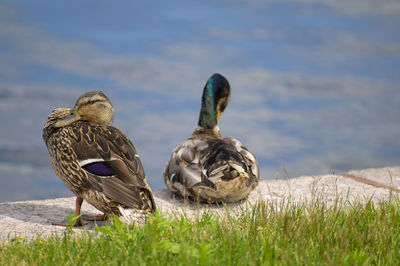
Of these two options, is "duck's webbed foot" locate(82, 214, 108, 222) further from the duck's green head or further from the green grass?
the duck's green head

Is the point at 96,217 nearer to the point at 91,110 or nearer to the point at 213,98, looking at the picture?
the point at 91,110

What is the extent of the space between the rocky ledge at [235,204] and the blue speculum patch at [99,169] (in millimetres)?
750

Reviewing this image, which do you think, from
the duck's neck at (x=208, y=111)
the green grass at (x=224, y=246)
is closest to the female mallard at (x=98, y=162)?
the green grass at (x=224, y=246)

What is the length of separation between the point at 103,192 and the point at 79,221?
0.97 m

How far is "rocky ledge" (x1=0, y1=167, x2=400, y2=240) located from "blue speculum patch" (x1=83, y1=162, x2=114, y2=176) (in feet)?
2.46

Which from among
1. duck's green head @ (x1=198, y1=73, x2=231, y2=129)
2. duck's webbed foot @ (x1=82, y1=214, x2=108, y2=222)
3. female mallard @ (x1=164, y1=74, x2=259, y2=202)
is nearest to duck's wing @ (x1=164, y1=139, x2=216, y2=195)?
female mallard @ (x1=164, y1=74, x2=259, y2=202)

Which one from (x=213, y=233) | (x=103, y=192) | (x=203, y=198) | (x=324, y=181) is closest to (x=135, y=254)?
(x=213, y=233)

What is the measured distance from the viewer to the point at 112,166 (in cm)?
609

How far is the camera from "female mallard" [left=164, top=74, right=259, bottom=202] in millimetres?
7863

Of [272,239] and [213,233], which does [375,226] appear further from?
[213,233]

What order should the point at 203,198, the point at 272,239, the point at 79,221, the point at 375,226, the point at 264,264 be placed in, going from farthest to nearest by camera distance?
the point at 203,198 < the point at 79,221 < the point at 375,226 < the point at 272,239 < the point at 264,264

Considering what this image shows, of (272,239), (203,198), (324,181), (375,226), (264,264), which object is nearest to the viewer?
(264,264)

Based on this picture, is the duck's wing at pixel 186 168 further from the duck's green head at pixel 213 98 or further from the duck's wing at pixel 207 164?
the duck's green head at pixel 213 98

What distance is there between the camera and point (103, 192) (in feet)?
19.5
